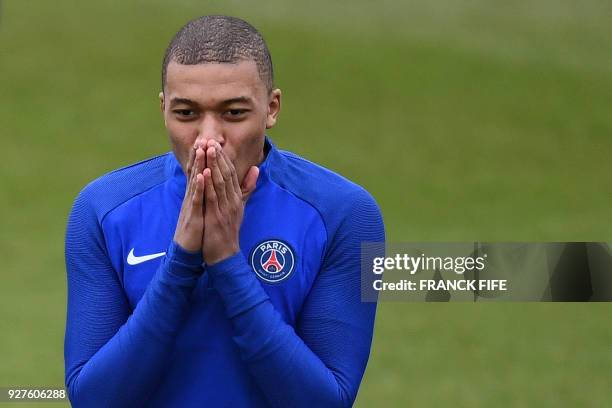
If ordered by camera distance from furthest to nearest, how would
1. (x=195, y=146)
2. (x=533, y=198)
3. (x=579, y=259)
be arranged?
(x=533, y=198)
(x=579, y=259)
(x=195, y=146)

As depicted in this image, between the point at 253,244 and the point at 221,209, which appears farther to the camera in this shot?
the point at 253,244

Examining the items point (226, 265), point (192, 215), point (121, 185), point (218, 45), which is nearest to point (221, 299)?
point (226, 265)

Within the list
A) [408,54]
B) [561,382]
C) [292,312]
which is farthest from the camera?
[408,54]

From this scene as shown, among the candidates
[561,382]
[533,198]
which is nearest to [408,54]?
[533,198]

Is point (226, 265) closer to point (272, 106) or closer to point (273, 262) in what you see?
point (273, 262)

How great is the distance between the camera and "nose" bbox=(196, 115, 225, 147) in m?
3.62

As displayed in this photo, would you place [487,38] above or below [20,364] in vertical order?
above

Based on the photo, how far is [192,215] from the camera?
11.9 feet

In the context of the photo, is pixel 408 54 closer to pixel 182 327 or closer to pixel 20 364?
pixel 20 364

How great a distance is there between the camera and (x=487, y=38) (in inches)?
505

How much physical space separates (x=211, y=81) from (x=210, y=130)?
0.13m

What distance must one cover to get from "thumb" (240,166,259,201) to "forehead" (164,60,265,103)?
0.20 metres

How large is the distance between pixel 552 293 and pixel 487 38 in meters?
5.43

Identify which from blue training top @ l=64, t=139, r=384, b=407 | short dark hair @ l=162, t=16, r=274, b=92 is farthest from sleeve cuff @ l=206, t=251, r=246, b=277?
short dark hair @ l=162, t=16, r=274, b=92
